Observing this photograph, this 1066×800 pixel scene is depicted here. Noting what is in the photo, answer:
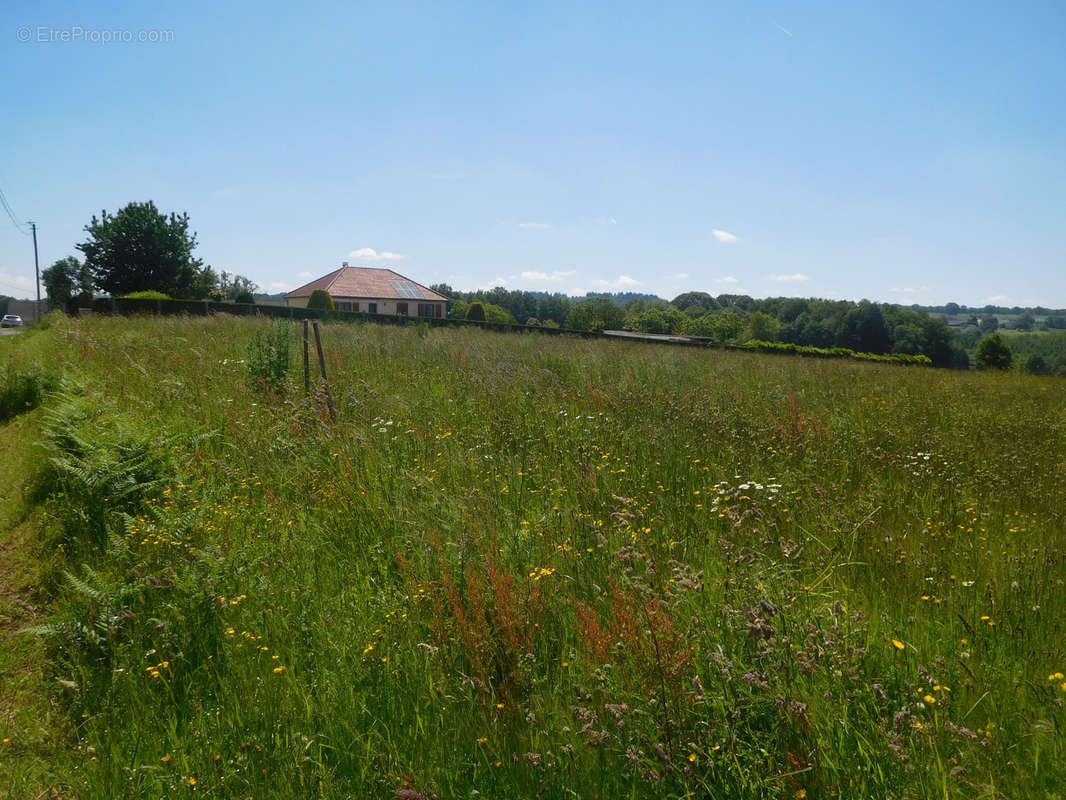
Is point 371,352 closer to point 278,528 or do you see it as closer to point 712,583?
point 278,528

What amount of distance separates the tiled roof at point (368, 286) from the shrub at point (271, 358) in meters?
46.3

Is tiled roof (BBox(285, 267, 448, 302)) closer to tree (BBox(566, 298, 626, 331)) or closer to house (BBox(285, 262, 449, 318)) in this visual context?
house (BBox(285, 262, 449, 318))

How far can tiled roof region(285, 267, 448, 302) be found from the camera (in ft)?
175

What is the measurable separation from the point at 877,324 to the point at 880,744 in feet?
300

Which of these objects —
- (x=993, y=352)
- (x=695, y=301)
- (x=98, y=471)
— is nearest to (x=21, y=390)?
(x=98, y=471)

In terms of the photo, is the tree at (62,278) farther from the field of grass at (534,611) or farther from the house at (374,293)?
the field of grass at (534,611)

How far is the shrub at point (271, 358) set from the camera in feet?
26.9

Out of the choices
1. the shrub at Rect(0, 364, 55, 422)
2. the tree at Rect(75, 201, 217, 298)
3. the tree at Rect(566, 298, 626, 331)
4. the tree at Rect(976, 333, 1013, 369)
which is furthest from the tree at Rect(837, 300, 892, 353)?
the shrub at Rect(0, 364, 55, 422)

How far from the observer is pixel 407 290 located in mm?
57812

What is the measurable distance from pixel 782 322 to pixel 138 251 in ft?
359

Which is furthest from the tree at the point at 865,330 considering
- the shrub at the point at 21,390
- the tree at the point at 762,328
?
the shrub at the point at 21,390

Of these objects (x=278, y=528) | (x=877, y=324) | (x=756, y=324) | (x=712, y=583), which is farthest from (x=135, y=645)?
(x=756, y=324)

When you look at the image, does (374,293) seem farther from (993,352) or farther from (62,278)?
(993,352)

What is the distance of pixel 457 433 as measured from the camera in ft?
19.6
